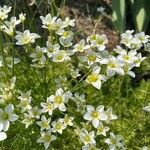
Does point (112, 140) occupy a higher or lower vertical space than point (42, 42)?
lower

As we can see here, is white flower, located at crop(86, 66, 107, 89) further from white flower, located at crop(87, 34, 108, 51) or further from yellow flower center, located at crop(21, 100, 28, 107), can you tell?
yellow flower center, located at crop(21, 100, 28, 107)

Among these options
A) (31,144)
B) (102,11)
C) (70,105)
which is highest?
(102,11)

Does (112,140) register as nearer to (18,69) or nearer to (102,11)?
(18,69)

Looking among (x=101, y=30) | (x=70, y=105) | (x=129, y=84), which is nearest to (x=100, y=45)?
(x=70, y=105)

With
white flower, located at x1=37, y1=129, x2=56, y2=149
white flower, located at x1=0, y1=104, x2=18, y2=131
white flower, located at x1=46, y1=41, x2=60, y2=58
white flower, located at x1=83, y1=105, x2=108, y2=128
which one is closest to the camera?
white flower, located at x1=0, y1=104, x2=18, y2=131

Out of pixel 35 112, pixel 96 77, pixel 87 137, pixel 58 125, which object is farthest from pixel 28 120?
pixel 96 77

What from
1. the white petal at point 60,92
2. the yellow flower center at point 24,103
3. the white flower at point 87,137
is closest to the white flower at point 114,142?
the white flower at point 87,137

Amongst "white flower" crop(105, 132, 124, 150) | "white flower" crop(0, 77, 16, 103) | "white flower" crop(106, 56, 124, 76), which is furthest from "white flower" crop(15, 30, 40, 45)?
"white flower" crop(105, 132, 124, 150)
